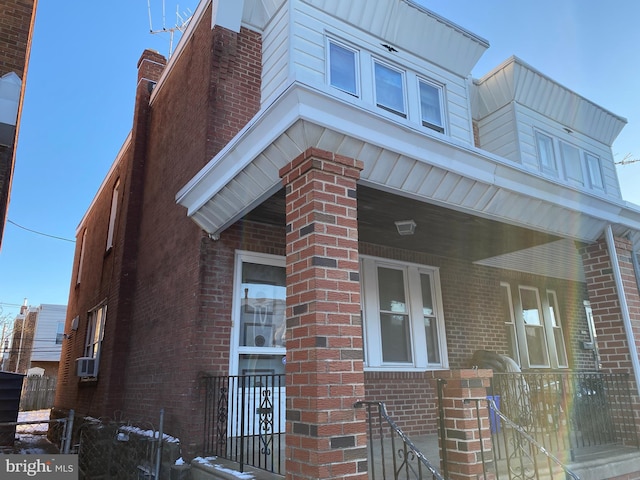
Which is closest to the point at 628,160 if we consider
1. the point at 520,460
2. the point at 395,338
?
the point at 395,338

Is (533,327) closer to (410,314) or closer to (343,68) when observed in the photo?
(410,314)

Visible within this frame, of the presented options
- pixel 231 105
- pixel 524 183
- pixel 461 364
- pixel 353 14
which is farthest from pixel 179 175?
pixel 461 364

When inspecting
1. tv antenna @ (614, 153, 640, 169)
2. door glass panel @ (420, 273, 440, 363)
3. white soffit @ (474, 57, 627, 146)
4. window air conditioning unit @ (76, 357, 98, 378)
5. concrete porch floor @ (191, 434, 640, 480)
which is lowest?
concrete porch floor @ (191, 434, 640, 480)

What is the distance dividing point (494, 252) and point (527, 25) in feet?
14.9

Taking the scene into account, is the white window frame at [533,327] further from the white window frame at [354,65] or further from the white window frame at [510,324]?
the white window frame at [354,65]

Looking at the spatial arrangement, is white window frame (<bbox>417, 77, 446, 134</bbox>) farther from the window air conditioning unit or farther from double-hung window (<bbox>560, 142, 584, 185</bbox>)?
the window air conditioning unit

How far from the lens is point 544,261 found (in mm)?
8164

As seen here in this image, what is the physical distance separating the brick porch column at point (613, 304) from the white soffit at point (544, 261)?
3.53 feet

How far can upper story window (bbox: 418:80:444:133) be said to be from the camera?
712cm

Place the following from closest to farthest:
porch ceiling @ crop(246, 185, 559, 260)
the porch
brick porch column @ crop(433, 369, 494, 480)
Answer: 1. brick porch column @ crop(433, 369, 494, 480)
2. the porch
3. porch ceiling @ crop(246, 185, 559, 260)

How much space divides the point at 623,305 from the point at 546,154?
4.45 metres

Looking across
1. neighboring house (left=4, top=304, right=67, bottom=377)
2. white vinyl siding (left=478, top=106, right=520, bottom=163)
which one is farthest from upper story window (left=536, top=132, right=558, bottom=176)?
neighboring house (left=4, top=304, right=67, bottom=377)

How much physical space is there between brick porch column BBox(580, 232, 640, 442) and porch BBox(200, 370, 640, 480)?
205mm

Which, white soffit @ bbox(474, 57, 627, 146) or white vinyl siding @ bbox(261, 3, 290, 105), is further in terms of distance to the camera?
white soffit @ bbox(474, 57, 627, 146)
